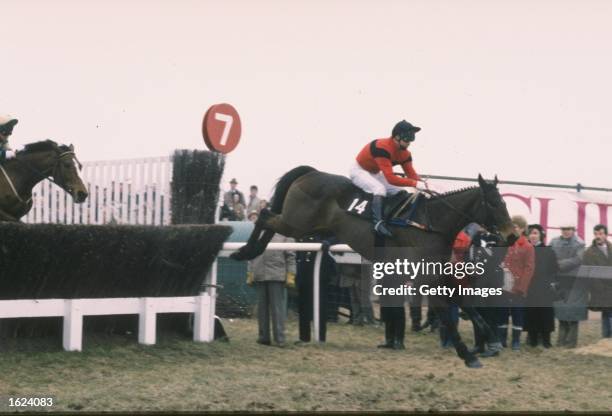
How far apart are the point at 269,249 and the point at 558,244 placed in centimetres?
407

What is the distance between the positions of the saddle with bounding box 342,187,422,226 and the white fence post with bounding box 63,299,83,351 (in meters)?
2.95

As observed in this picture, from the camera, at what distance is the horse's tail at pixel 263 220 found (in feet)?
36.6

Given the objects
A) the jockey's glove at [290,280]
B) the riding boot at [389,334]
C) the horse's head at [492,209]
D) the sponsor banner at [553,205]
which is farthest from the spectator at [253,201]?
the horse's head at [492,209]

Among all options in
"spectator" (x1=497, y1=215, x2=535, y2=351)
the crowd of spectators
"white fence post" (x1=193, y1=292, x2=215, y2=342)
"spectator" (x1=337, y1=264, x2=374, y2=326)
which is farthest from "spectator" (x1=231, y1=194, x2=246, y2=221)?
"white fence post" (x1=193, y1=292, x2=215, y2=342)

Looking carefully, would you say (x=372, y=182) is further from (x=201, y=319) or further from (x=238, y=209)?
(x=238, y=209)

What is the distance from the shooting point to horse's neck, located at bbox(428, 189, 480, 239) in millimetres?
10984

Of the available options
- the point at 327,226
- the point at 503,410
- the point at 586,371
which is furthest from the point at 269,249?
the point at 503,410

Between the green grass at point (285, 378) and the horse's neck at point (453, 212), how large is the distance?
138 cm

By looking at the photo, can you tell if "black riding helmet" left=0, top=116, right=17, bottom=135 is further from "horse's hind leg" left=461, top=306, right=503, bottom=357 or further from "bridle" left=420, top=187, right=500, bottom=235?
"horse's hind leg" left=461, top=306, right=503, bottom=357

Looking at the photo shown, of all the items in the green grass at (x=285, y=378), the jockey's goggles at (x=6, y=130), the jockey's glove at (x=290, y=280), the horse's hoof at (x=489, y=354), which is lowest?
the green grass at (x=285, y=378)

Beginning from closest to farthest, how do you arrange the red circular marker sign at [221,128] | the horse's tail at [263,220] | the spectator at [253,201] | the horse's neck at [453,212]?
the horse's neck at [453,212] → the horse's tail at [263,220] → the red circular marker sign at [221,128] → the spectator at [253,201]

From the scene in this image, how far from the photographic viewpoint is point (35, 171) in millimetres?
10898

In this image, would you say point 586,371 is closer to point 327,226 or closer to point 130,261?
point 327,226

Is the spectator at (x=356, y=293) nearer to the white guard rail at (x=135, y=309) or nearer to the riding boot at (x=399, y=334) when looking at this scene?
the riding boot at (x=399, y=334)
